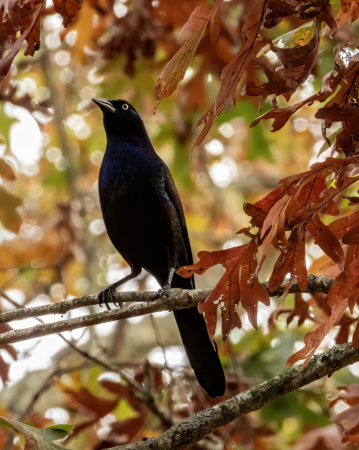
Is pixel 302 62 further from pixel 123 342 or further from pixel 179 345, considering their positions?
pixel 123 342

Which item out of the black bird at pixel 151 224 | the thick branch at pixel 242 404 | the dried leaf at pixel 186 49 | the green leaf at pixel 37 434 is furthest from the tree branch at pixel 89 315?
the dried leaf at pixel 186 49

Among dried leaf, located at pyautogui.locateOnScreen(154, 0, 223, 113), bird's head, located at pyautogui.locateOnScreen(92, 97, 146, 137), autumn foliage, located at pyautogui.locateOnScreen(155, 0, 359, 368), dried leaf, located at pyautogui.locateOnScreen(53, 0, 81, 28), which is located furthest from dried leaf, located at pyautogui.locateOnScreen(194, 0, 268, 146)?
bird's head, located at pyautogui.locateOnScreen(92, 97, 146, 137)

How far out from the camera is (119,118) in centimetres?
406

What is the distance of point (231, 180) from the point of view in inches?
322

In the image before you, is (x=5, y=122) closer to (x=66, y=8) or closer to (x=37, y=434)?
(x=66, y=8)

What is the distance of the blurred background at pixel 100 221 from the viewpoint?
359cm

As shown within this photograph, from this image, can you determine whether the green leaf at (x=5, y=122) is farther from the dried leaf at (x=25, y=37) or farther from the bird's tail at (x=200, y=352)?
the dried leaf at (x=25, y=37)

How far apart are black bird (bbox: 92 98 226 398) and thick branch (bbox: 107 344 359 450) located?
1284mm

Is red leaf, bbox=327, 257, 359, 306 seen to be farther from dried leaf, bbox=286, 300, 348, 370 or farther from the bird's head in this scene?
the bird's head

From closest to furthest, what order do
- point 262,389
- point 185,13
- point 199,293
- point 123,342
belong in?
point 262,389 → point 199,293 → point 185,13 → point 123,342

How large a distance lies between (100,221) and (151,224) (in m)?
4.03

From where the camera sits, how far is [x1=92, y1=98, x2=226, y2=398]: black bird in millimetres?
3494

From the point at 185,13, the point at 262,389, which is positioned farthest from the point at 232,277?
the point at 185,13

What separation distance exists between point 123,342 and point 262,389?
4330mm
